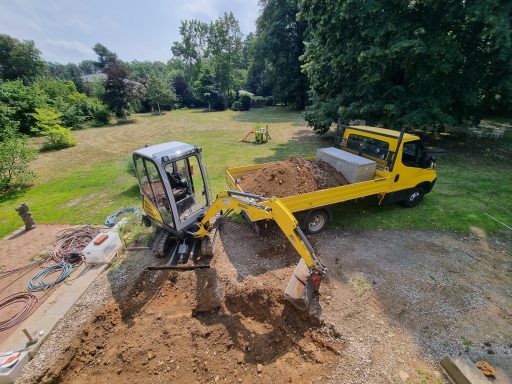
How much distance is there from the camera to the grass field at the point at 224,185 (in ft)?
25.1

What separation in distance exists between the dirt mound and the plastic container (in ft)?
5.00

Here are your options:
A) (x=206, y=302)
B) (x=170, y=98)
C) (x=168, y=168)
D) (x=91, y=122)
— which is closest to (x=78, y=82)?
(x=170, y=98)

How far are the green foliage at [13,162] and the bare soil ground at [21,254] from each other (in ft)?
16.4

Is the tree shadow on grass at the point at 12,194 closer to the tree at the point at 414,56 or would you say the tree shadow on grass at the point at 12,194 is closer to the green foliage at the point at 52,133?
the green foliage at the point at 52,133

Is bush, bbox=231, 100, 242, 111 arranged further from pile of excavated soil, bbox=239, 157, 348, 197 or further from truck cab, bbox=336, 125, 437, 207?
pile of excavated soil, bbox=239, 157, 348, 197

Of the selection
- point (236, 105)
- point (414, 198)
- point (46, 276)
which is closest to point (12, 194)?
point (46, 276)

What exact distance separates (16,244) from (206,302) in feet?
21.9

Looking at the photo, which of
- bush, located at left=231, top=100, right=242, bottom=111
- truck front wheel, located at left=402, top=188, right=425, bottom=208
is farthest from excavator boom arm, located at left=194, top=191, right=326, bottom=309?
bush, located at left=231, top=100, right=242, bottom=111

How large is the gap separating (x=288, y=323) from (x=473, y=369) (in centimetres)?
264

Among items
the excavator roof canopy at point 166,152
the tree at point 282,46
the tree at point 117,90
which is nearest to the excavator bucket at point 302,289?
the excavator roof canopy at point 166,152

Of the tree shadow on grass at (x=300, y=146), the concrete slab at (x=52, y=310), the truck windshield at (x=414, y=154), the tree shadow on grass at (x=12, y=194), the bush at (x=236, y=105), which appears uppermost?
the truck windshield at (x=414, y=154)

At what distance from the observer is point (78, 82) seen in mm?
42812

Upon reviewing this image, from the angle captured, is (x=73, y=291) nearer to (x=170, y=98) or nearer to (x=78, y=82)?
(x=170, y=98)

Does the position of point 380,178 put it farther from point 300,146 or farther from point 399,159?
point 300,146
